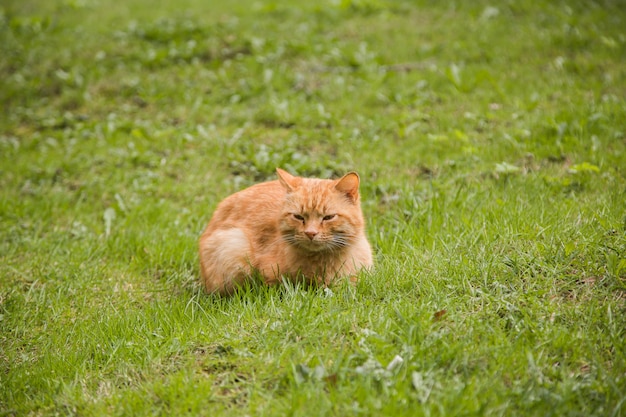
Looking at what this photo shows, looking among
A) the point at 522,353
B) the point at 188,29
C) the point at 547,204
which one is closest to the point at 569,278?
the point at 522,353

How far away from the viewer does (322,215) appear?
13.3 ft

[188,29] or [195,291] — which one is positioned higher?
[188,29]

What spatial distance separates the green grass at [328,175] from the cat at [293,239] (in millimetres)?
195

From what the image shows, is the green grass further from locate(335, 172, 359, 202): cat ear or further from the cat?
locate(335, 172, 359, 202): cat ear

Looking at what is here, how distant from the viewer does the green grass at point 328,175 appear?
10.3 ft

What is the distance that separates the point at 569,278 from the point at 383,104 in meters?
4.68

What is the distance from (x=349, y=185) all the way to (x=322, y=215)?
12.4 inches

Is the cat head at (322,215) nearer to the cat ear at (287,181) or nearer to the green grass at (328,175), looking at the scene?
the cat ear at (287,181)

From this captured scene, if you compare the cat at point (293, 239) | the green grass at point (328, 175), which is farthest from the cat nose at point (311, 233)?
the green grass at point (328, 175)

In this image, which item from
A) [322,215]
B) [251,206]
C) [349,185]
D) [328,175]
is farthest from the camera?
[328,175]

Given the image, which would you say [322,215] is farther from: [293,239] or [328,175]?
[328,175]

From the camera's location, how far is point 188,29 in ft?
34.5

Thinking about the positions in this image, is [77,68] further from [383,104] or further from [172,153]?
[383,104]

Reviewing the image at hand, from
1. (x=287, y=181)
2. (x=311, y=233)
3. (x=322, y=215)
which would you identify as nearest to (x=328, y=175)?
(x=287, y=181)
